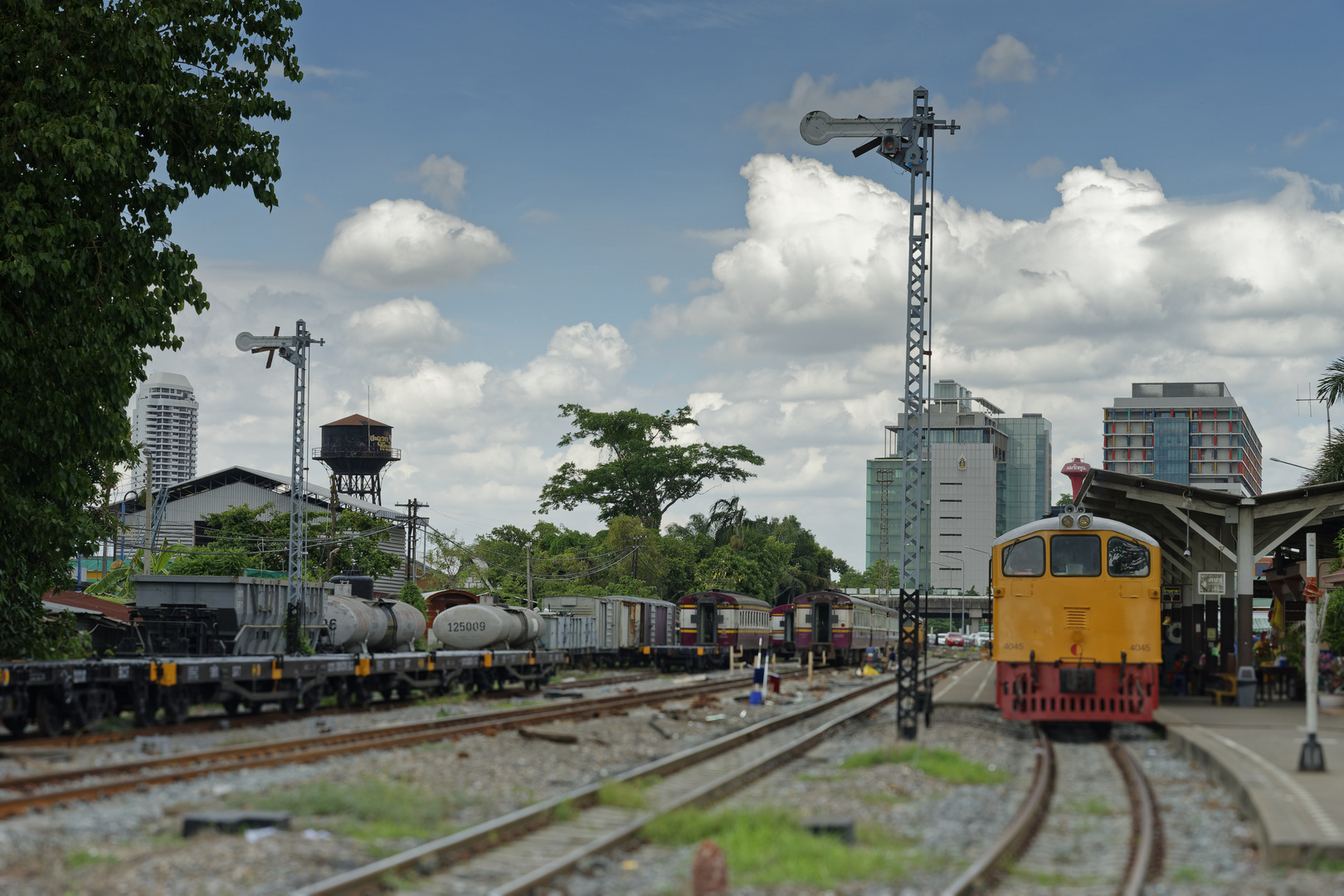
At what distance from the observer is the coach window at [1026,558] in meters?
19.4

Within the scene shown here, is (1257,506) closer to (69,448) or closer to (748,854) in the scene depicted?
(748,854)

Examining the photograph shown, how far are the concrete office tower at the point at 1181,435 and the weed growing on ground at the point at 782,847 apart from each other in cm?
19199

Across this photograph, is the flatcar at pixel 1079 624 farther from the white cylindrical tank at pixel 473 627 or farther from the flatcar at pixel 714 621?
the flatcar at pixel 714 621

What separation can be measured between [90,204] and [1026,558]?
15.1 m

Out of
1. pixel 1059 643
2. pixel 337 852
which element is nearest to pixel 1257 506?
pixel 1059 643

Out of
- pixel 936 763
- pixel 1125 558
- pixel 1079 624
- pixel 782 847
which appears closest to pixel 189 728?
pixel 936 763

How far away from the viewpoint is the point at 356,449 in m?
95.9

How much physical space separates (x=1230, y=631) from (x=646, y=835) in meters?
22.0

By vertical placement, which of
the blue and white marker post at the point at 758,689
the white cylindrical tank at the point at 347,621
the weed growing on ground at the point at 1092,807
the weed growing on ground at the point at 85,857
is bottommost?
the blue and white marker post at the point at 758,689

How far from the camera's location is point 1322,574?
37.1 metres

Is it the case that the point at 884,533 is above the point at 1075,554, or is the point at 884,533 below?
above

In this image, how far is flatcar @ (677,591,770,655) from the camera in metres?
47.2

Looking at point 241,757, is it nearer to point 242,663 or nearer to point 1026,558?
point 242,663

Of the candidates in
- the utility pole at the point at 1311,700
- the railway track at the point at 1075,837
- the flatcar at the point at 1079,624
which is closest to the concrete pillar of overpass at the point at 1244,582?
the flatcar at the point at 1079,624
